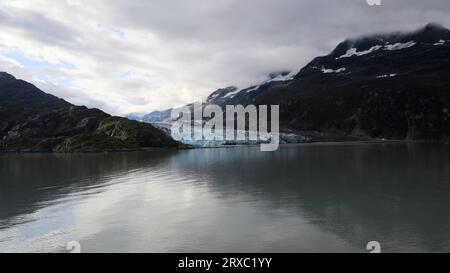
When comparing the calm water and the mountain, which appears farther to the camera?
the mountain

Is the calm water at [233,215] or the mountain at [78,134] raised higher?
the mountain at [78,134]

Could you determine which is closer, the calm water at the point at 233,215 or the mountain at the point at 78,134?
the calm water at the point at 233,215

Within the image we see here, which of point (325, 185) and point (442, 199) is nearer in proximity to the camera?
point (442, 199)

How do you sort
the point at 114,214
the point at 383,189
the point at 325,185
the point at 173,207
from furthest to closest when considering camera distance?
the point at 325,185, the point at 383,189, the point at 173,207, the point at 114,214

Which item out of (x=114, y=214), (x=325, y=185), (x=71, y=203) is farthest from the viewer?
(x=325, y=185)

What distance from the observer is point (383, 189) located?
35781mm

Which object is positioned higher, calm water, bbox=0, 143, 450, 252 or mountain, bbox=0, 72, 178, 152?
mountain, bbox=0, 72, 178, 152

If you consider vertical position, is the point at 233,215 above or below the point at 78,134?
below

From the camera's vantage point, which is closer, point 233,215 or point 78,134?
point 233,215

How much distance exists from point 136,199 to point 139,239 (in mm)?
12904
